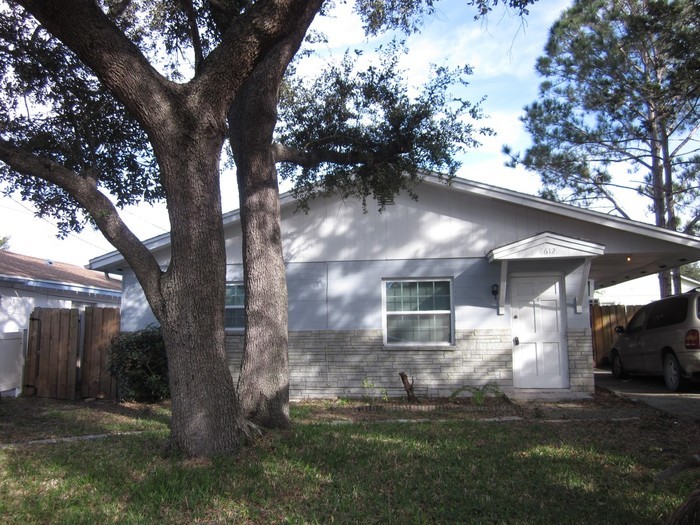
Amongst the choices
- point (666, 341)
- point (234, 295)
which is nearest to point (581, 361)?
point (666, 341)

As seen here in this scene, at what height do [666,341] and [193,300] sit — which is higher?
[193,300]

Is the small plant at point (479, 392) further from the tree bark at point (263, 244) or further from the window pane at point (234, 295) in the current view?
the window pane at point (234, 295)

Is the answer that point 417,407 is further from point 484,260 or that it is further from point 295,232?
point 295,232

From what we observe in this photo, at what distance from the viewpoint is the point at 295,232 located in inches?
463

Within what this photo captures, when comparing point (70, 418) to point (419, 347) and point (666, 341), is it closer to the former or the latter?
point (419, 347)

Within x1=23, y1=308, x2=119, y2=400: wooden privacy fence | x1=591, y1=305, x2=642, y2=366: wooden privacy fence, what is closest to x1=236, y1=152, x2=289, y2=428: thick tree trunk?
x1=23, y1=308, x2=119, y2=400: wooden privacy fence

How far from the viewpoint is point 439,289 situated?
11.3 meters

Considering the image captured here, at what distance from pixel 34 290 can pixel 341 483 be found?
14.8 meters

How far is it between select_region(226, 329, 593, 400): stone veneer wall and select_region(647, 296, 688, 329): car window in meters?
1.81

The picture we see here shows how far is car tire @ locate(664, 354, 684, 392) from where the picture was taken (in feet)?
35.7

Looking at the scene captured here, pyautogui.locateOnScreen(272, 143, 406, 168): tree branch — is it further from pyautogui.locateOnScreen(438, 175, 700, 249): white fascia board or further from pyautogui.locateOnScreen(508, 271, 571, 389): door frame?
pyautogui.locateOnScreen(508, 271, 571, 389): door frame

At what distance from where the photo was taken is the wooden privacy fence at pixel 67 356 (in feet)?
38.2

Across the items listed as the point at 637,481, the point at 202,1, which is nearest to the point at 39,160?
the point at 202,1

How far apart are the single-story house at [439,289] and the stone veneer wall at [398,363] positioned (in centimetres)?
2
